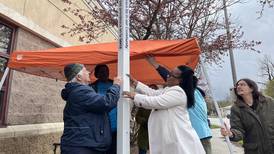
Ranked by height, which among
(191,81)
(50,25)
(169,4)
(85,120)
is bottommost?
(85,120)

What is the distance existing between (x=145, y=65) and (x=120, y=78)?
6.56 ft

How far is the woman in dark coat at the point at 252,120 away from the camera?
3854 mm

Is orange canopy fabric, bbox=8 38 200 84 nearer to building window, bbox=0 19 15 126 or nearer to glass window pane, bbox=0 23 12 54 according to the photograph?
building window, bbox=0 19 15 126

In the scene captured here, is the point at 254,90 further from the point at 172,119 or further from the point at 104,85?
the point at 104,85

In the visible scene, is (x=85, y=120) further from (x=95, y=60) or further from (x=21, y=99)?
(x=21, y=99)

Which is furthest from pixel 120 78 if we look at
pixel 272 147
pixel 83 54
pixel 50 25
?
pixel 50 25

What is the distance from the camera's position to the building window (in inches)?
262

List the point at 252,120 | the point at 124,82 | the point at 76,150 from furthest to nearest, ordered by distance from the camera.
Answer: the point at 252,120 < the point at 124,82 < the point at 76,150

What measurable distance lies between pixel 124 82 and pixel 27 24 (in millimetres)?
4356

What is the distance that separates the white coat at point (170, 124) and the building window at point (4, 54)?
4.04 m

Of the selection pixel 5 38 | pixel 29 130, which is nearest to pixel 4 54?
pixel 5 38

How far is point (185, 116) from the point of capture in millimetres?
3662

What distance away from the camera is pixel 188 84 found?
3.70 m

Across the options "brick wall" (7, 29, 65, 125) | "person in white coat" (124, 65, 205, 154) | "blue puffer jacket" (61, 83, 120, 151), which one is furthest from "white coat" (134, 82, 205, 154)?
"brick wall" (7, 29, 65, 125)
